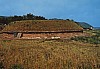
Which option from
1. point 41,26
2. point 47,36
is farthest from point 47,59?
point 41,26

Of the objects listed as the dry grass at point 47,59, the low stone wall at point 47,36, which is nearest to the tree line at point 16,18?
the low stone wall at point 47,36

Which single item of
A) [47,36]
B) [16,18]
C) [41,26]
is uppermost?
[16,18]

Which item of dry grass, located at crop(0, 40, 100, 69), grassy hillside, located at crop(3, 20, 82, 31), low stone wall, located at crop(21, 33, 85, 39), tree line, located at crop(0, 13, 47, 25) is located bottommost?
dry grass, located at crop(0, 40, 100, 69)

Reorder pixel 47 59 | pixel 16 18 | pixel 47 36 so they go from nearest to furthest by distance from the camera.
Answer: pixel 47 59
pixel 47 36
pixel 16 18

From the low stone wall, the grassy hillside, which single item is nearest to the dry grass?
the low stone wall

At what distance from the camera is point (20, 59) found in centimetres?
1750

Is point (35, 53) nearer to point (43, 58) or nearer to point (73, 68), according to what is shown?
point (43, 58)

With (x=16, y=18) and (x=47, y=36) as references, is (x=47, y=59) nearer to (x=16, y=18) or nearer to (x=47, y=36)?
(x=47, y=36)

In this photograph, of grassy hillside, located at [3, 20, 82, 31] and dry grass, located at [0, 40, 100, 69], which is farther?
grassy hillside, located at [3, 20, 82, 31]

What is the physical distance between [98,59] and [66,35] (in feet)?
54.3

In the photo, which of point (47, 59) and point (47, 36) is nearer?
point (47, 59)

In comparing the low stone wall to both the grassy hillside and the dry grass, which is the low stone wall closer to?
the grassy hillside

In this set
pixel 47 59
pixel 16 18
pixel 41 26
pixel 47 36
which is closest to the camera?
pixel 47 59

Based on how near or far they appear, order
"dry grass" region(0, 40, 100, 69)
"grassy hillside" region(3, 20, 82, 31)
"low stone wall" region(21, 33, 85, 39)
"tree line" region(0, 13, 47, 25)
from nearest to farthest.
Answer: "dry grass" region(0, 40, 100, 69)
"low stone wall" region(21, 33, 85, 39)
"grassy hillside" region(3, 20, 82, 31)
"tree line" region(0, 13, 47, 25)
